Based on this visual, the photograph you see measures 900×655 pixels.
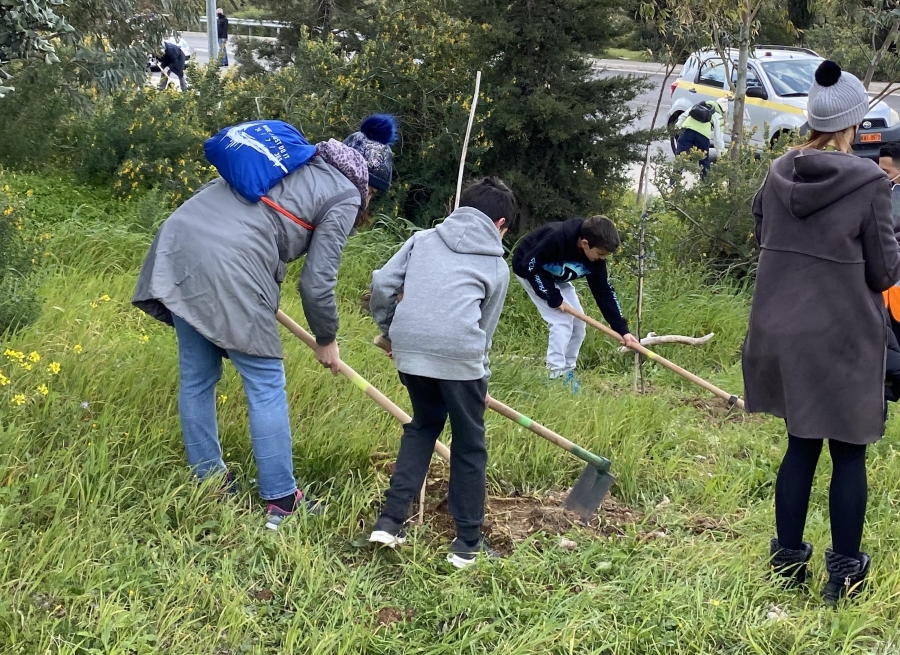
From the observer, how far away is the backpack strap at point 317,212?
10.5ft

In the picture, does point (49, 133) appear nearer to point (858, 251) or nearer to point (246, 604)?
point (246, 604)

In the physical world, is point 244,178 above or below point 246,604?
above

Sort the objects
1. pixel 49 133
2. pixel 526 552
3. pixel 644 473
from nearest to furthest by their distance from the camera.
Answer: pixel 526 552, pixel 644 473, pixel 49 133

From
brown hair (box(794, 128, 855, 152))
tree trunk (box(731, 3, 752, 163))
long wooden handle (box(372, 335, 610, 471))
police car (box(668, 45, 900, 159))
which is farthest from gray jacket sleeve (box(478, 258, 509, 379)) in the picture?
police car (box(668, 45, 900, 159))

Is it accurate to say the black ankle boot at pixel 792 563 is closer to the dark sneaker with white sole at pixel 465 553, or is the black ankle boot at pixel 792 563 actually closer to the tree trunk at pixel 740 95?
the dark sneaker with white sole at pixel 465 553

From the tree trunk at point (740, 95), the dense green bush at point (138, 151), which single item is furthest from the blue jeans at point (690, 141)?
the dense green bush at point (138, 151)

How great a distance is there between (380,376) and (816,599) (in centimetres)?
229

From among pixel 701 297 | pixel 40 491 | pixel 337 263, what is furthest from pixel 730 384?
pixel 40 491

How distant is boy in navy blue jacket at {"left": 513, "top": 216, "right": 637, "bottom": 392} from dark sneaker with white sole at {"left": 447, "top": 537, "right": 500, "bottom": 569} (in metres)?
2.06

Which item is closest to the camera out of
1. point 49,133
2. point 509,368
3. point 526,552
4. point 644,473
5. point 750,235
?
point 526,552

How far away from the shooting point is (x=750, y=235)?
23.3 feet

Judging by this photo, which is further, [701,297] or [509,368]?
[701,297]

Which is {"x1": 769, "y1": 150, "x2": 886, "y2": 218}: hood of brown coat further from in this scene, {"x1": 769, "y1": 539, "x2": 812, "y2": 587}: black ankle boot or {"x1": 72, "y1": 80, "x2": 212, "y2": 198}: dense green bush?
{"x1": 72, "y1": 80, "x2": 212, "y2": 198}: dense green bush

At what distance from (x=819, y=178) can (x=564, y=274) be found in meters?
2.62
